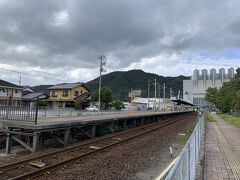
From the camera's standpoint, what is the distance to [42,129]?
12.9 meters

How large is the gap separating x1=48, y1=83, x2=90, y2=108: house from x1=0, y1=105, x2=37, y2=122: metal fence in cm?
5041

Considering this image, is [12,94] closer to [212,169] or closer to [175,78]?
[212,169]

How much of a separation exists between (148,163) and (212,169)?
8.78 feet

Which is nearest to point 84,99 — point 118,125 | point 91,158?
point 118,125

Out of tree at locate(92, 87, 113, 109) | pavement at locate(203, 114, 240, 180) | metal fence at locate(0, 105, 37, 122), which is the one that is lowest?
pavement at locate(203, 114, 240, 180)

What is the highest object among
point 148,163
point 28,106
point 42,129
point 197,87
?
point 197,87

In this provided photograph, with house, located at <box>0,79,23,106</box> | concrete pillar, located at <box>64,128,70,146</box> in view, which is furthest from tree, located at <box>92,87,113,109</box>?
concrete pillar, located at <box>64,128,70,146</box>

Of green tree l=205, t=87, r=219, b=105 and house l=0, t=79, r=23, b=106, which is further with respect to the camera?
green tree l=205, t=87, r=219, b=105

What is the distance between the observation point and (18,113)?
15.2 m

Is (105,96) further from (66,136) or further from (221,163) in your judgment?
(221,163)

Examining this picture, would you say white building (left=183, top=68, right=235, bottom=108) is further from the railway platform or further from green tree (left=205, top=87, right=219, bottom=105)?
the railway platform

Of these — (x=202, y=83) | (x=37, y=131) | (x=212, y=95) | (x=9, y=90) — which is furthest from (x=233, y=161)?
(x=202, y=83)

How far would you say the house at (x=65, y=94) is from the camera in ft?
219

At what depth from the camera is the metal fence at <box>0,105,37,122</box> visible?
14758 millimetres
